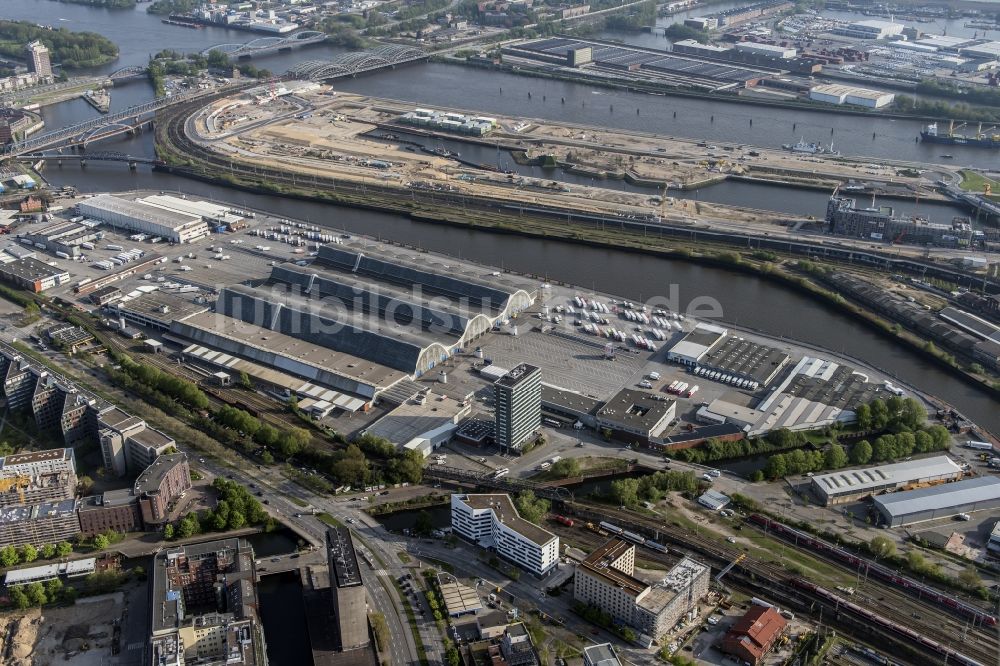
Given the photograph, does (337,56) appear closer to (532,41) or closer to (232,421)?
(532,41)

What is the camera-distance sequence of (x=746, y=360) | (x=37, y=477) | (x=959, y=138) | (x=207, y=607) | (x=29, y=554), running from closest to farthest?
(x=207, y=607) < (x=29, y=554) < (x=37, y=477) < (x=746, y=360) < (x=959, y=138)

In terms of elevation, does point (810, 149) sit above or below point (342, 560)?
above

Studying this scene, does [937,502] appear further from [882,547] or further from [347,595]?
[347,595]

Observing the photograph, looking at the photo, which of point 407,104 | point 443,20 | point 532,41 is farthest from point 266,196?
point 443,20

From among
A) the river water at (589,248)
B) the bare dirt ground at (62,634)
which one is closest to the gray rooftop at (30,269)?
the river water at (589,248)

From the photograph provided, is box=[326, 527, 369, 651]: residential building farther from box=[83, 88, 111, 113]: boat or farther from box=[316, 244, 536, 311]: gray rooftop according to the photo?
box=[83, 88, 111, 113]: boat

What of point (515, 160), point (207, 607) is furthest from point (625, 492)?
point (515, 160)

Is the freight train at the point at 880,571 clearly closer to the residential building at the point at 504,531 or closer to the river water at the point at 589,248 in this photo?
the residential building at the point at 504,531
